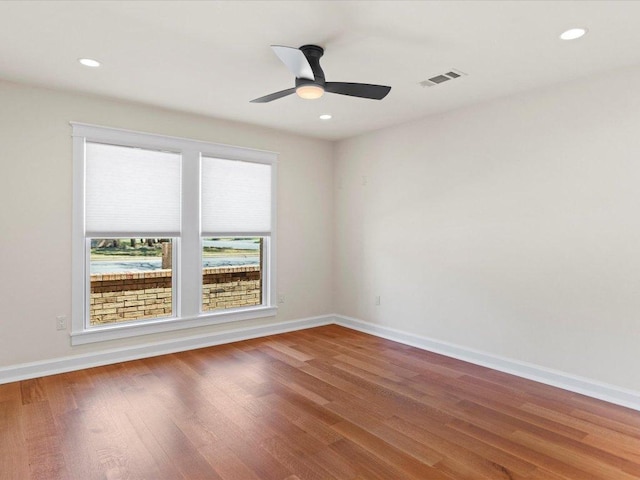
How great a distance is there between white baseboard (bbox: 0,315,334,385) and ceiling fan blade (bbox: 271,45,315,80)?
325 centimetres

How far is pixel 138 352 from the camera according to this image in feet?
13.8

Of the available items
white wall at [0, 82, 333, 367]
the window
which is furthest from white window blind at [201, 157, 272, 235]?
white wall at [0, 82, 333, 367]

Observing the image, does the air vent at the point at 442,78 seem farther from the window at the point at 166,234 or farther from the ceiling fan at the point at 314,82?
the window at the point at 166,234

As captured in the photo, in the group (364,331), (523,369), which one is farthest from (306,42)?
(364,331)

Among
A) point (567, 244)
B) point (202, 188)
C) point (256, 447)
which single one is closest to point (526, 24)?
point (567, 244)

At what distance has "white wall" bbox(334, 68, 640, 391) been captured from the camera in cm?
317

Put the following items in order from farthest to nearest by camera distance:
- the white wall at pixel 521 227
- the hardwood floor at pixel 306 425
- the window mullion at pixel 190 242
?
1. the window mullion at pixel 190 242
2. the white wall at pixel 521 227
3. the hardwood floor at pixel 306 425

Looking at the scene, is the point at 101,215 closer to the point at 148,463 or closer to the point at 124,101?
the point at 124,101

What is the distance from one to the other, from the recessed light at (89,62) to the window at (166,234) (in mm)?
901

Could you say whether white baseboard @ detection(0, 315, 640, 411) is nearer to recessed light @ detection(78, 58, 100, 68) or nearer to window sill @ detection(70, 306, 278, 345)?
window sill @ detection(70, 306, 278, 345)

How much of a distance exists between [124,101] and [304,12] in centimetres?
256

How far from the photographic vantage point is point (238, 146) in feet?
16.0

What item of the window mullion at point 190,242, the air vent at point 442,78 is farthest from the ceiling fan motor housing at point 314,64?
the window mullion at point 190,242

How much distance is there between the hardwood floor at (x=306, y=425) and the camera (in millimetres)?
2248
